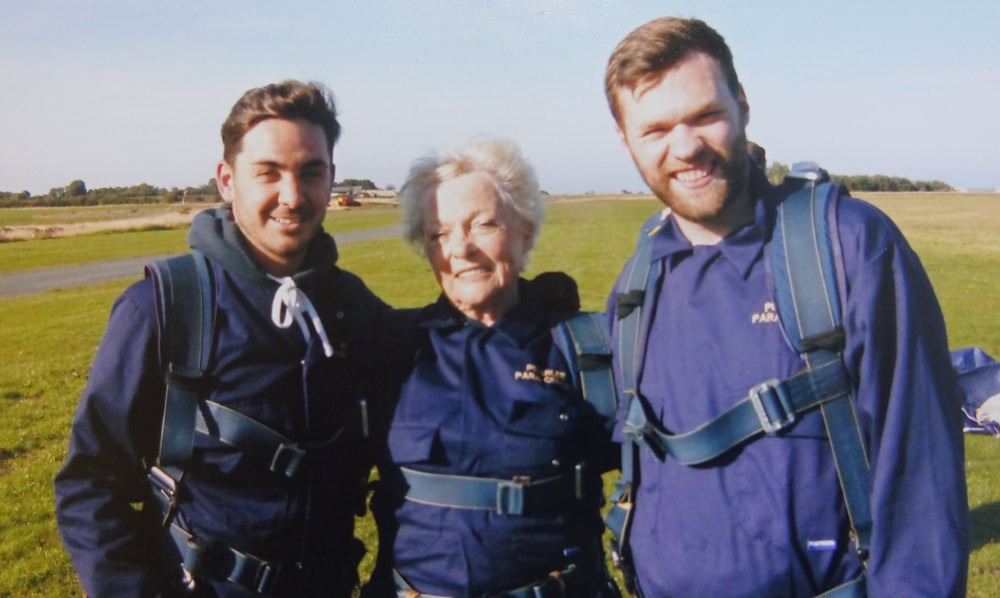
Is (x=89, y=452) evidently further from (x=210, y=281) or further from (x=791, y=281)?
(x=791, y=281)

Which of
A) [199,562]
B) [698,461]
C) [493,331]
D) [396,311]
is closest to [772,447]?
[698,461]

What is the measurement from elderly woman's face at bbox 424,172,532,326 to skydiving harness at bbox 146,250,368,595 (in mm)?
972

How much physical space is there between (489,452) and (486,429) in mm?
94

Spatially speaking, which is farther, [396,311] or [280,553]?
[396,311]

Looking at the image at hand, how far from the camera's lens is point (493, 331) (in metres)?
3.69

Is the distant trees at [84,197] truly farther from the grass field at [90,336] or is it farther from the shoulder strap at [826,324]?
the shoulder strap at [826,324]

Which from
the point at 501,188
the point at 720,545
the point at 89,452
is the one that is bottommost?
the point at 720,545

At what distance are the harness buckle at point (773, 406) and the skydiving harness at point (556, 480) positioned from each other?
0.89m

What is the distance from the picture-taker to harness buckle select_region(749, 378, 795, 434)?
8.91 ft

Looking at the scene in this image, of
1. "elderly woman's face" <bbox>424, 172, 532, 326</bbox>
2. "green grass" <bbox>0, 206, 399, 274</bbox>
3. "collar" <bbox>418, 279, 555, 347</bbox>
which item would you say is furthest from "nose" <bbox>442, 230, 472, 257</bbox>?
"green grass" <bbox>0, 206, 399, 274</bbox>

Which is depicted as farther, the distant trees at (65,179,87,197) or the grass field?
the distant trees at (65,179,87,197)

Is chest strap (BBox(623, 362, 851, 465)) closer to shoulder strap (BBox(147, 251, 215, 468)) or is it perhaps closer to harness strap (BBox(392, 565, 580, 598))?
harness strap (BBox(392, 565, 580, 598))

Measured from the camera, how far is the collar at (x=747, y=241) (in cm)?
293

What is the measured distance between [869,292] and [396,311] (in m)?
2.21
